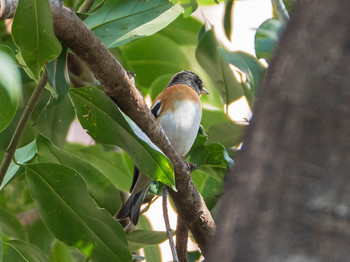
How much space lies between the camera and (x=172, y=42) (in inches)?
93.5

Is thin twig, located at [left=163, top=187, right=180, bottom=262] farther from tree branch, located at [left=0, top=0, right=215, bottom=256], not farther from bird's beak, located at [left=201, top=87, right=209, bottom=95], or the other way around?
bird's beak, located at [left=201, top=87, right=209, bottom=95]

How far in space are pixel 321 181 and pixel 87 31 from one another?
0.87 m

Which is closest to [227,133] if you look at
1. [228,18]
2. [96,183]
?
[228,18]

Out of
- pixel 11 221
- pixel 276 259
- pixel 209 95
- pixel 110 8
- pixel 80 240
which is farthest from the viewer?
pixel 209 95

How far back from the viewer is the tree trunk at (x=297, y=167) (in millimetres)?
422

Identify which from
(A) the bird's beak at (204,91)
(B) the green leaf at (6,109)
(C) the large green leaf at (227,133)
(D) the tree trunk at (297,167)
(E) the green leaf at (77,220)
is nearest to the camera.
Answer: (D) the tree trunk at (297,167)

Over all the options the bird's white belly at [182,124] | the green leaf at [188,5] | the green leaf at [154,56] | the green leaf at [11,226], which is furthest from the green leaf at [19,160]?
the green leaf at [154,56]

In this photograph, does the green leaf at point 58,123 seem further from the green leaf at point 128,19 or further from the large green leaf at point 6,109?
the large green leaf at point 6,109

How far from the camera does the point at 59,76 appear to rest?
4.23 ft

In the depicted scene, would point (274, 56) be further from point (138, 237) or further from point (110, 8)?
point (138, 237)

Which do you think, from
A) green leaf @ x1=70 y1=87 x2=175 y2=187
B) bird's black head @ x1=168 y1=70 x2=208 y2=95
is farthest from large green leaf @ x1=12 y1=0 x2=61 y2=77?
bird's black head @ x1=168 y1=70 x2=208 y2=95

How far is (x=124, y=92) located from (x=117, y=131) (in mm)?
106

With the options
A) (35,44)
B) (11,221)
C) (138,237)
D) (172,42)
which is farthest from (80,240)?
(172,42)

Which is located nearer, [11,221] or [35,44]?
[35,44]
